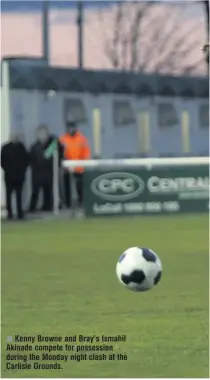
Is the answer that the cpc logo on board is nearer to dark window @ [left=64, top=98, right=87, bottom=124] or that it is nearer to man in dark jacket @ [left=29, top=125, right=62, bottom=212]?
man in dark jacket @ [left=29, top=125, right=62, bottom=212]

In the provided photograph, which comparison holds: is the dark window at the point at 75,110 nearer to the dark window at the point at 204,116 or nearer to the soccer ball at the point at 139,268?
the dark window at the point at 204,116

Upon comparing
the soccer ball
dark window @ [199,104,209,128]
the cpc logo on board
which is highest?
dark window @ [199,104,209,128]

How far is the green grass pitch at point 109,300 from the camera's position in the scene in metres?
8.56

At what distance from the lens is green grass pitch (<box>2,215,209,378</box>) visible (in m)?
8.56

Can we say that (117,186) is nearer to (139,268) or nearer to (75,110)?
(75,110)

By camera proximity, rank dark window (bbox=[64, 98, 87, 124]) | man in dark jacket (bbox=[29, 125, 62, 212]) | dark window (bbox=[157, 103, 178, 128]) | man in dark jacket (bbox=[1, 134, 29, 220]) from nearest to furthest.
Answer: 1. man in dark jacket (bbox=[1, 134, 29, 220])
2. man in dark jacket (bbox=[29, 125, 62, 212])
3. dark window (bbox=[64, 98, 87, 124])
4. dark window (bbox=[157, 103, 178, 128])

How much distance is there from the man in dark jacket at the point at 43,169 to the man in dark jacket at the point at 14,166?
1180mm

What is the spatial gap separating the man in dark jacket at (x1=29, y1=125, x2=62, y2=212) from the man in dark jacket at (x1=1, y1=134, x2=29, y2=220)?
3.87 feet

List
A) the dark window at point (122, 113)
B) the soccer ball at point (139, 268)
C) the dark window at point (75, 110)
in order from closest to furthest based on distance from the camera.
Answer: the soccer ball at point (139, 268)
the dark window at point (75, 110)
the dark window at point (122, 113)

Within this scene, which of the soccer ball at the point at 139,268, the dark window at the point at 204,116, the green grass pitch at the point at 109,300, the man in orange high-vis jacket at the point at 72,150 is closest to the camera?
the green grass pitch at the point at 109,300

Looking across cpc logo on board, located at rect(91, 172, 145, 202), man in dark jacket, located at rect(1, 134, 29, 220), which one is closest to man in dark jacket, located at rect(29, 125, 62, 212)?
man in dark jacket, located at rect(1, 134, 29, 220)

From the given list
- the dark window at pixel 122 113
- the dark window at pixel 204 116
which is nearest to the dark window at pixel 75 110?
the dark window at pixel 122 113

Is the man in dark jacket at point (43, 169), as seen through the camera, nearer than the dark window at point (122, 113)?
Yes

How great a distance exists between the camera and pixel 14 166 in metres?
25.7
